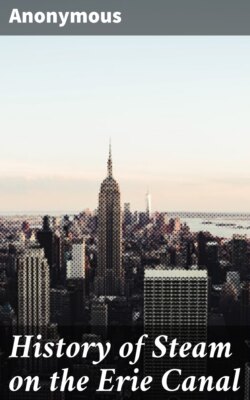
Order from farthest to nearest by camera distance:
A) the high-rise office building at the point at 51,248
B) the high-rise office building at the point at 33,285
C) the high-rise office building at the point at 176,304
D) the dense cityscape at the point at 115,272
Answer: the high-rise office building at the point at 51,248 < the high-rise office building at the point at 33,285 < the dense cityscape at the point at 115,272 < the high-rise office building at the point at 176,304

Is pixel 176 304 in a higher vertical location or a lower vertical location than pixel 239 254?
lower

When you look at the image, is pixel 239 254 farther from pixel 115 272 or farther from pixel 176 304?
pixel 115 272

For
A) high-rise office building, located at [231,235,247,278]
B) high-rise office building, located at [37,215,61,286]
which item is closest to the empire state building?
high-rise office building, located at [37,215,61,286]

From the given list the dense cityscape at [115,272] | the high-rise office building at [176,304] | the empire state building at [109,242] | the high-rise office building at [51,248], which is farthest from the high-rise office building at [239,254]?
the high-rise office building at [51,248]

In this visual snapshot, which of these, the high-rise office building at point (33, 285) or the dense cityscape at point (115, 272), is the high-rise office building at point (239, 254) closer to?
the dense cityscape at point (115, 272)

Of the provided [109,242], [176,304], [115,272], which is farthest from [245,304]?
[109,242]

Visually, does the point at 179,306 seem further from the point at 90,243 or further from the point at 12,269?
the point at 12,269

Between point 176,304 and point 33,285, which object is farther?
point 33,285
